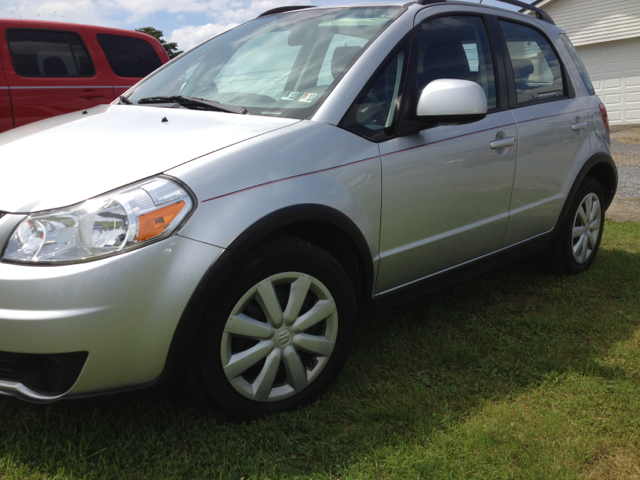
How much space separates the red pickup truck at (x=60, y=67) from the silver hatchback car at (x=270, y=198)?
3324 millimetres

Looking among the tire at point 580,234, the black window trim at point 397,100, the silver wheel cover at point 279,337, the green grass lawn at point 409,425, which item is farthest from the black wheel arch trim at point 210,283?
the tire at point 580,234

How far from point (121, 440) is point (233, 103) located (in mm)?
1480

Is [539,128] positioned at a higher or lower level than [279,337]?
higher


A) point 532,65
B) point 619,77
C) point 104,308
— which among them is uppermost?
point 532,65

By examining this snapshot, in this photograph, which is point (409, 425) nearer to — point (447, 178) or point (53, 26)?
point (447, 178)

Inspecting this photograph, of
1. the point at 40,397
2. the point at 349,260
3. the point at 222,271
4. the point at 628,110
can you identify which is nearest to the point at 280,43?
the point at 349,260

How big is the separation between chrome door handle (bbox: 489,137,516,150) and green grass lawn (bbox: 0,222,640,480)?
3.23ft

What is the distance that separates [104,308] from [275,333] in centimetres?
65

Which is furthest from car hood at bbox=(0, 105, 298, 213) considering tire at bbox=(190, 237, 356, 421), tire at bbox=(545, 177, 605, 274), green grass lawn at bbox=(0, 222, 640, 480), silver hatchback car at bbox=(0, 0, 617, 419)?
tire at bbox=(545, 177, 605, 274)

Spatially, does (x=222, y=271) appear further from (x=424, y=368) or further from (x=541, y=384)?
(x=541, y=384)

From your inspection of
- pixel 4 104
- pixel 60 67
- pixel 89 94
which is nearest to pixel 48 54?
pixel 60 67

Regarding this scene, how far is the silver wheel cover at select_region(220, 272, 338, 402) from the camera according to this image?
2.16 meters

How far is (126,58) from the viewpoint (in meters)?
7.04

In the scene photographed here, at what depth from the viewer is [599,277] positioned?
4.16 meters
